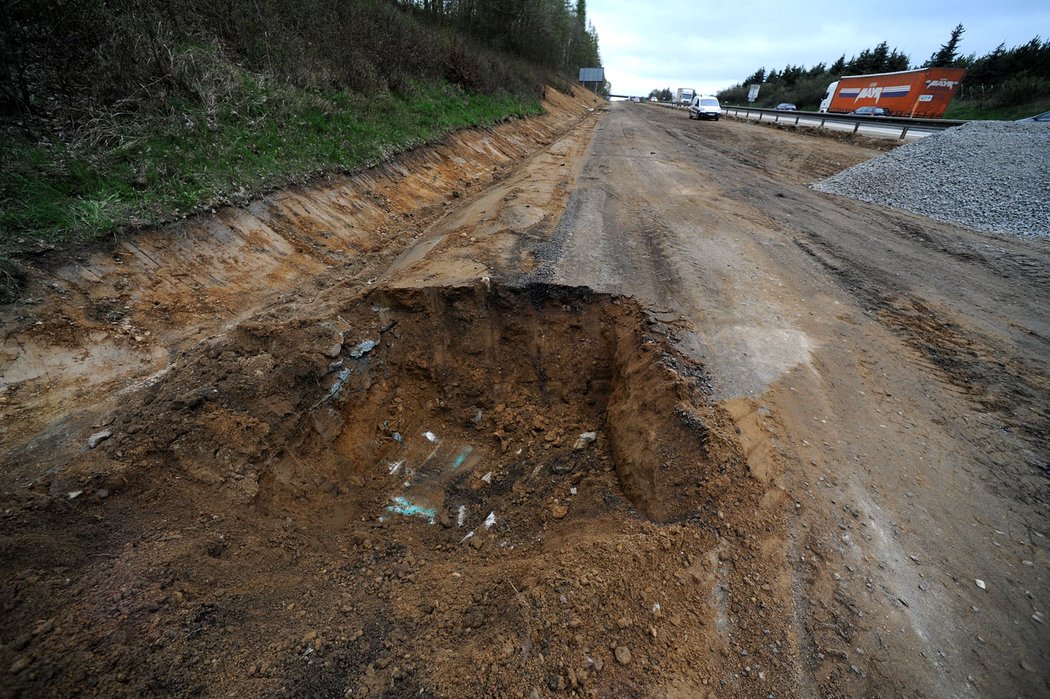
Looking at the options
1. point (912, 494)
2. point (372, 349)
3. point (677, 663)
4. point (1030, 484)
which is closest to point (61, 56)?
point (372, 349)

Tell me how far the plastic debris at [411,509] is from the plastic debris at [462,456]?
2.18ft

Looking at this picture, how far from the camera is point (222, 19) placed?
891 cm

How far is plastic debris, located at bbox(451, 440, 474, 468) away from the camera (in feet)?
17.7

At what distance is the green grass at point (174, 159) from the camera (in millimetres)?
5055

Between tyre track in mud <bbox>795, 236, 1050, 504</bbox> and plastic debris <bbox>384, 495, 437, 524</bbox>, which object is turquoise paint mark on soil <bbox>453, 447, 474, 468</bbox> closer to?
plastic debris <bbox>384, 495, 437, 524</bbox>

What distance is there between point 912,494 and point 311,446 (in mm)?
5660

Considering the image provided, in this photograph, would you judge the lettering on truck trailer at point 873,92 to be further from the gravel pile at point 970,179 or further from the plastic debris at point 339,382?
the plastic debris at point 339,382

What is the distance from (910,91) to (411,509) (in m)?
37.9

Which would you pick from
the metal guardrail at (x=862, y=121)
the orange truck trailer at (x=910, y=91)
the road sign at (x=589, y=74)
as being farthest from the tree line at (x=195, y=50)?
the road sign at (x=589, y=74)

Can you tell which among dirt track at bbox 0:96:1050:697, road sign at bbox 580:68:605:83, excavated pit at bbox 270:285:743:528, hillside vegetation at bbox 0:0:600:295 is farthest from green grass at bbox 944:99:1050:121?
road sign at bbox 580:68:605:83

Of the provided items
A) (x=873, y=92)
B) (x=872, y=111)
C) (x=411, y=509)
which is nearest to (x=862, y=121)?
(x=872, y=111)

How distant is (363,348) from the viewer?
18.1 ft

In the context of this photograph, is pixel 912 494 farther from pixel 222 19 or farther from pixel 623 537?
pixel 222 19

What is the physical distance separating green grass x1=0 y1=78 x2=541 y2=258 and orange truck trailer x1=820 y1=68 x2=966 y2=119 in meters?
33.2
